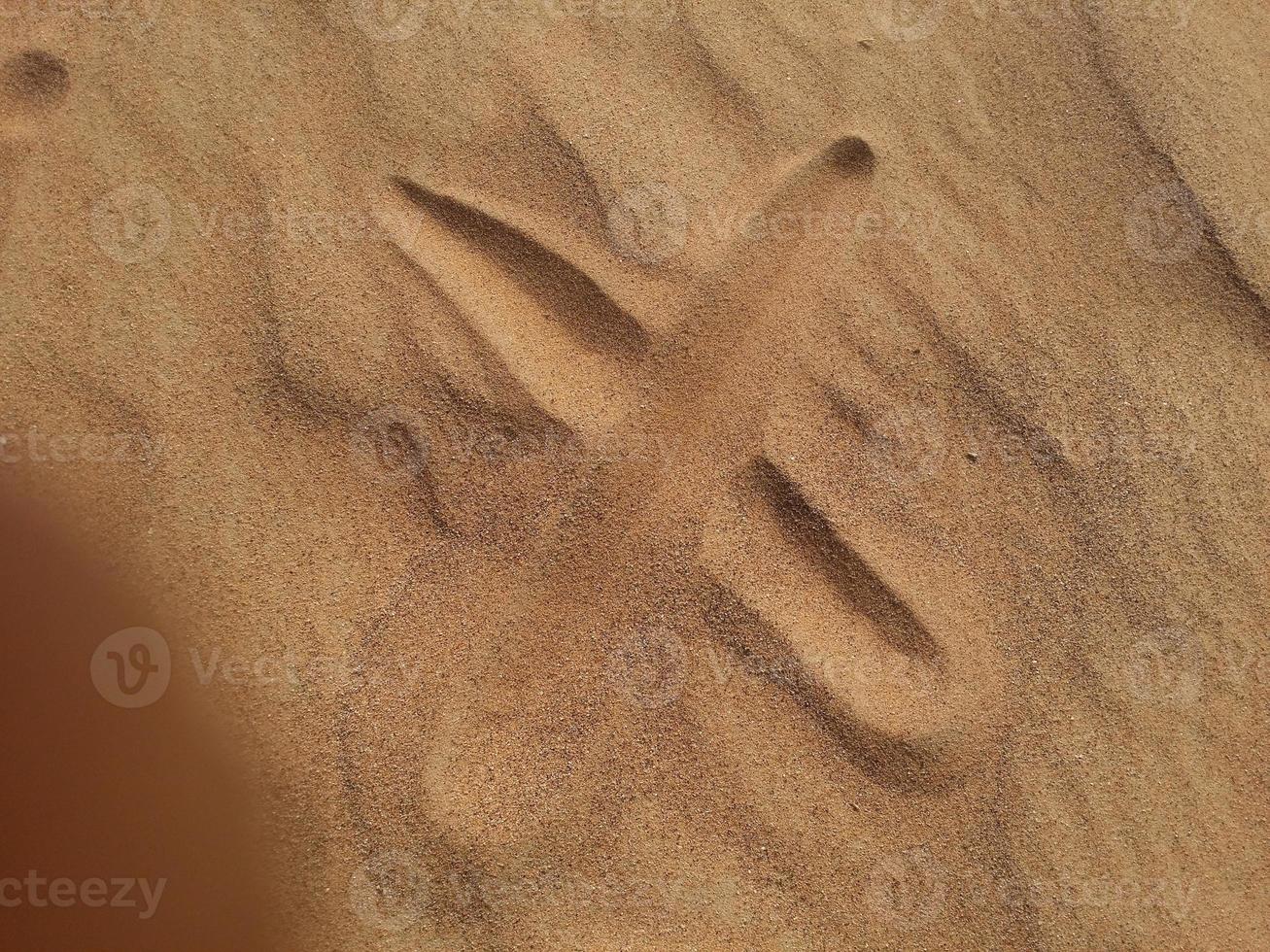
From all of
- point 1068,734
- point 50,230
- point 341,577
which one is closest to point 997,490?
point 1068,734

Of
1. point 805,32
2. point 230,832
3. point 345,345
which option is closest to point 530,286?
point 345,345

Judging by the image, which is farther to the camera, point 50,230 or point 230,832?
point 50,230

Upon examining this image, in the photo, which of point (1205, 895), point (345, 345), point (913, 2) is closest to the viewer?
point (1205, 895)

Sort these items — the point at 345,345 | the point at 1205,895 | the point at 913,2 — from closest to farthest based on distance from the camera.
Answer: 1. the point at 1205,895
2. the point at 345,345
3. the point at 913,2

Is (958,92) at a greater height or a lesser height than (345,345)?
greater

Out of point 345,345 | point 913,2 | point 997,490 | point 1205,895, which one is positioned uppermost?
point 913,2

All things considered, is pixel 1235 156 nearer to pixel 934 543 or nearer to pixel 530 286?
pixel 934 543

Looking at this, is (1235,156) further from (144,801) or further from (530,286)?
(144,801)
